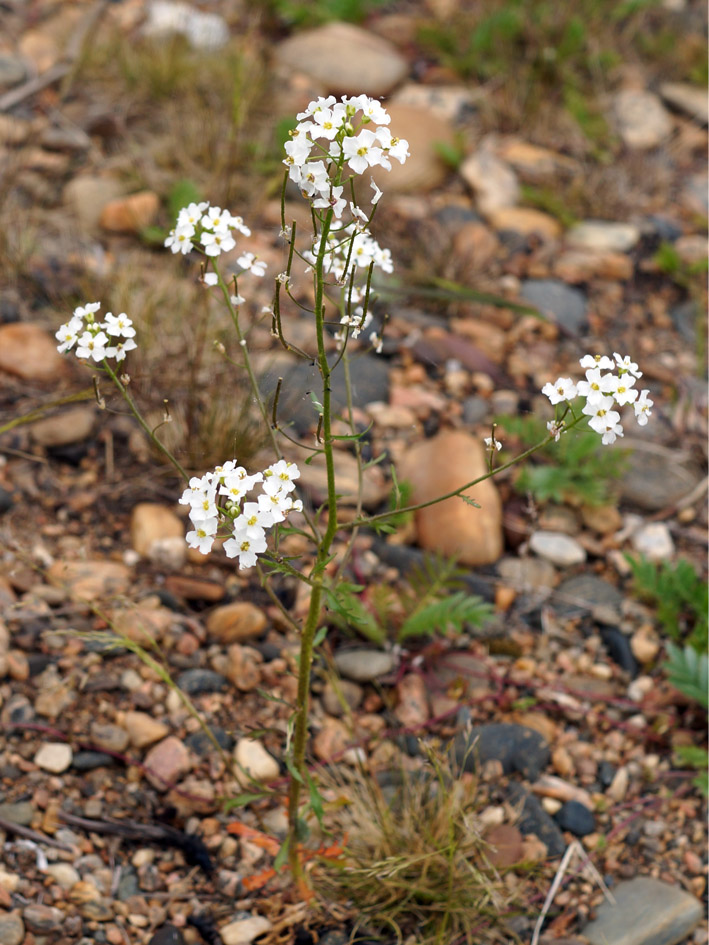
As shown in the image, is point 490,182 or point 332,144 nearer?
point 332,144

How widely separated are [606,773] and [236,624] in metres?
1.23

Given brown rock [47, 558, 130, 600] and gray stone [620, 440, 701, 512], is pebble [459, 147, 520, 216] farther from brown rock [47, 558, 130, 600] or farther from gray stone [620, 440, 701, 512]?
brown rock [47, 558, 130, 600]

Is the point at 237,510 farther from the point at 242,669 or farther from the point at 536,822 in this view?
the point at 536,822

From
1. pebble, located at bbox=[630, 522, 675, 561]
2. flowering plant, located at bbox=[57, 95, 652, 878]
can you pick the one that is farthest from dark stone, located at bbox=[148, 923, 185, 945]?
pebble, located at bbox=[630, 522, 675, 561]

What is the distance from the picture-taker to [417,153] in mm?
5230

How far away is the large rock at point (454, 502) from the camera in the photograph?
345 centimetres

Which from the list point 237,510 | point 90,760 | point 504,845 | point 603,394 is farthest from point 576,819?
point 237,510

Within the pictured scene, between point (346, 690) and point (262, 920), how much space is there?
0.75m

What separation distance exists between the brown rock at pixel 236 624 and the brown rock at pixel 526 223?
2.80 meters

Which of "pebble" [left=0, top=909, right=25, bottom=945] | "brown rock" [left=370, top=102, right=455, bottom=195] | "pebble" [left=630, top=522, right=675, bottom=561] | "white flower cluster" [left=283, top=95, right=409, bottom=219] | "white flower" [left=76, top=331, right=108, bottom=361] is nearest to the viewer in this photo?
"white flower cluster" [left=283, top=95, right=409, bottom=219]

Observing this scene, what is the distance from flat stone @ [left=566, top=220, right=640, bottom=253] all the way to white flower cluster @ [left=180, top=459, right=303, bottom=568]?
365cm

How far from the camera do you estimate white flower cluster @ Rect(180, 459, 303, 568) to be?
1.74m

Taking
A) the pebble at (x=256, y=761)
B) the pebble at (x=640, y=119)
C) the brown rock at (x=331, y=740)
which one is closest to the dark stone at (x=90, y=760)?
the pebble at (x=256, y=761)

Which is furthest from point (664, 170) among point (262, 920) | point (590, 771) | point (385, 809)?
point (262, 920)
